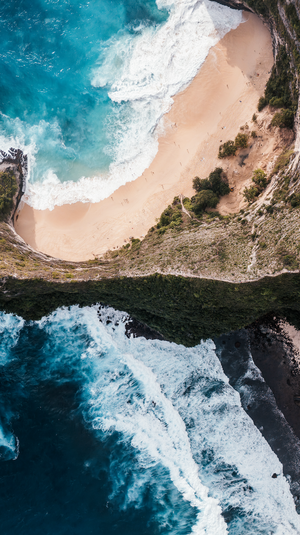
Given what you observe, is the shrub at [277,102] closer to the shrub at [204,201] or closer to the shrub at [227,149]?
the shrub at [227,149]

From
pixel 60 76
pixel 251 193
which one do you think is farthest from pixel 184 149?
pixel 60 76

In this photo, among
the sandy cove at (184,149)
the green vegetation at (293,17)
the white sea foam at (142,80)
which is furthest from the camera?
the white sea foam at (142,80)

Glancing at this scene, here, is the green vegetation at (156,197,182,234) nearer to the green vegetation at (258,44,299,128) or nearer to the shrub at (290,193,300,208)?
the shrub at (290,193,300,208)

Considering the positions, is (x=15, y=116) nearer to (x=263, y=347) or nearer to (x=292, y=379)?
(x=263, y=347)

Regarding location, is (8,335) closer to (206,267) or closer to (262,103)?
(206,267)

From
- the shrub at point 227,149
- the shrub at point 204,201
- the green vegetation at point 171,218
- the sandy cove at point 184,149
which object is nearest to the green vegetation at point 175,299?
A: the sandy cove at point 184,149

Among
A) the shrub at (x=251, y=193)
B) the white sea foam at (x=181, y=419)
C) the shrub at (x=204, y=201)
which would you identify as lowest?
the white sea foam at (x=181, y=419)
